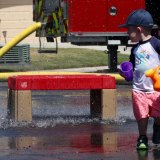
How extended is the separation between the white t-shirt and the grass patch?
57.0 feet

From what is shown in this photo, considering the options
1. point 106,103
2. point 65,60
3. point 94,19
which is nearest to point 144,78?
point 106,103

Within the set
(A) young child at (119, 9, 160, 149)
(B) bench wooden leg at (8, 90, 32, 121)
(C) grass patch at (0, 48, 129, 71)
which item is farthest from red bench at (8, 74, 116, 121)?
(C) grass patch at (0, 48, 129, 71)

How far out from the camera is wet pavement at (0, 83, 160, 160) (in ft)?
27.1

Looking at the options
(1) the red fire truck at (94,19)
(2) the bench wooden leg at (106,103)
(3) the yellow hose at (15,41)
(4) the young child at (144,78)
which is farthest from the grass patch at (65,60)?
(4) the young child at (144,78)

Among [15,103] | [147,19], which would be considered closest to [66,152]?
[147,19]

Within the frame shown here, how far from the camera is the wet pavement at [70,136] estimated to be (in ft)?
27.1

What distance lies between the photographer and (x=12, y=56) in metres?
26.9

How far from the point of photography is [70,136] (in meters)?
10.0

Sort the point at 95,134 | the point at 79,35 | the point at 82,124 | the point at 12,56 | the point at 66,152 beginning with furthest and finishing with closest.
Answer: the point at 12,56, the point at 79,35, the point at 82,124, the point at 95,134, the point at 66,152

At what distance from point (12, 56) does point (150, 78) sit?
61.4 ft

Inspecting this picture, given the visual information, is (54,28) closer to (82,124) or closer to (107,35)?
(107,35)

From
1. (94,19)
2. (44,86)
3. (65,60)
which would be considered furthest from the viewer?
(65,60)

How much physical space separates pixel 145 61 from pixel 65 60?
2051 cm

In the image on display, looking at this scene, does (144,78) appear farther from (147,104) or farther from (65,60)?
(65,60)
